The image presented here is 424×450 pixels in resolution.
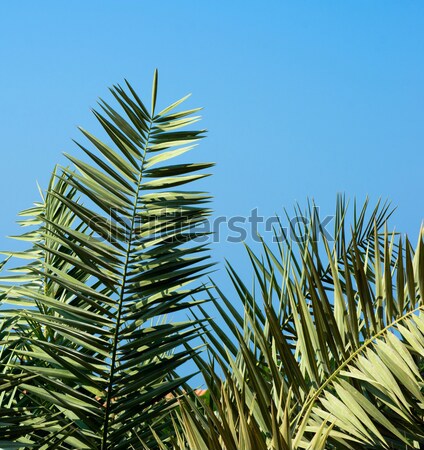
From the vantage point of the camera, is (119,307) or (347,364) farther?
(119,307)

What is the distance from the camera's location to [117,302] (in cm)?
133

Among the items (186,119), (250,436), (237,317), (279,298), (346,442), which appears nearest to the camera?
(250,436)

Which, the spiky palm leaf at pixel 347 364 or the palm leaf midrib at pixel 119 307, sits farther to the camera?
the palm leaf midrib at pixel 119 307

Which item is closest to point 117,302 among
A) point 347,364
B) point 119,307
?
point 119,307

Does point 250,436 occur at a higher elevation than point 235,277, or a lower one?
lower

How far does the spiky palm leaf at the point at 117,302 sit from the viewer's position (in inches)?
49.7

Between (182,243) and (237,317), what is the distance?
19cm

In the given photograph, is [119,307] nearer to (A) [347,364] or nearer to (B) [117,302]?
(B) [117,302]

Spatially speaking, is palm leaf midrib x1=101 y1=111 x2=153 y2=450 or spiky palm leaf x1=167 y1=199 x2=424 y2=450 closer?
spiky palm leaf x1=167 y1=199 x2=424 y2=450

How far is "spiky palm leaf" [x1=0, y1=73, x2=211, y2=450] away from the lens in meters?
1.26

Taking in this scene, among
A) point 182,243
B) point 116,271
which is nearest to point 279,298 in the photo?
point 182,243

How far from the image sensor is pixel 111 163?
1426 mm

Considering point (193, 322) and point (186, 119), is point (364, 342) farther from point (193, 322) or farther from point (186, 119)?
point (186, 119)

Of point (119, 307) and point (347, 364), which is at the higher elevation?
point (119, 307)
